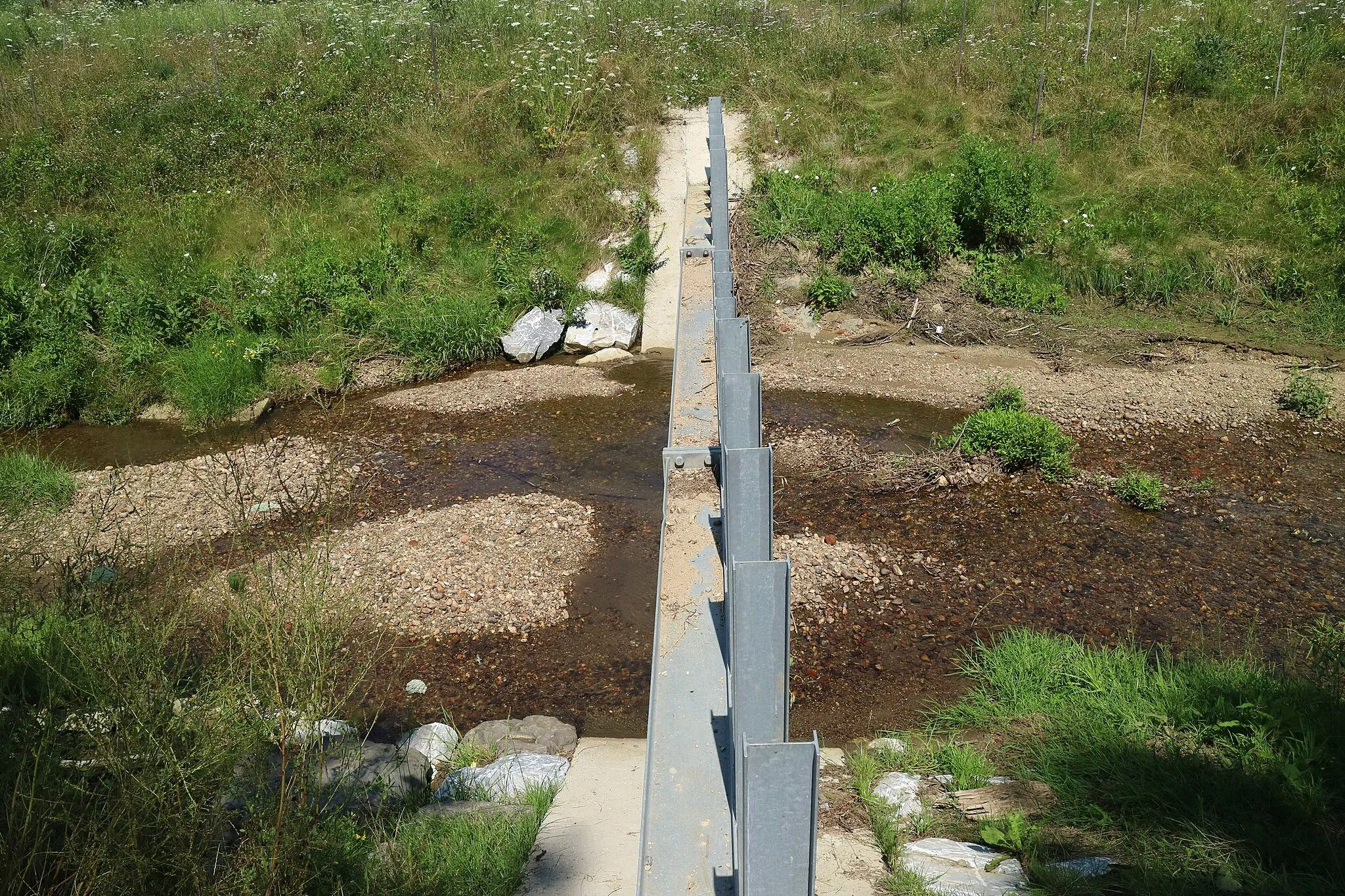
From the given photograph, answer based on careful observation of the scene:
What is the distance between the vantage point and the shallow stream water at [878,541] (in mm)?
5879

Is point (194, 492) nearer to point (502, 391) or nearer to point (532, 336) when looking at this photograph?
point (502, 391)

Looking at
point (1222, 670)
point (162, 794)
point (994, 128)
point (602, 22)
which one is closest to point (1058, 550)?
point (1222, 670)

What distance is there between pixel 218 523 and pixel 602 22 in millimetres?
12922

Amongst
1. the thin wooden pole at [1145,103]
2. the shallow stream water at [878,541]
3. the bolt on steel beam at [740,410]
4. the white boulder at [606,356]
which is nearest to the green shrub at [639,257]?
the white boulder at [606,356]

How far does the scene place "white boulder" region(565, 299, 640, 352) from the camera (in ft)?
36.8

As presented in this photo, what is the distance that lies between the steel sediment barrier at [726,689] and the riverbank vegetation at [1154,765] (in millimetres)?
818

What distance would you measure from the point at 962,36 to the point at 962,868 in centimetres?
1430

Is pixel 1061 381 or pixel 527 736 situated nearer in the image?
pixel 527 736

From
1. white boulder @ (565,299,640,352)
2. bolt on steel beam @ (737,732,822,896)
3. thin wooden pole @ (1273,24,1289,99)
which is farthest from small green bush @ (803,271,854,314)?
bolt on steel beam @ (737,732,822,896)

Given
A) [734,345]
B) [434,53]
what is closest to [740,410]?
[734,345]

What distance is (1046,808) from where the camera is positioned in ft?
13.7

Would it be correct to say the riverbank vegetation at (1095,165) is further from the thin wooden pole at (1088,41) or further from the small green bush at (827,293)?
the small green bush at (827,293)

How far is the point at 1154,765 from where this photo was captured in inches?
167

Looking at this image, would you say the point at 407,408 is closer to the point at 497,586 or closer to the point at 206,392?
the point at 206,392
